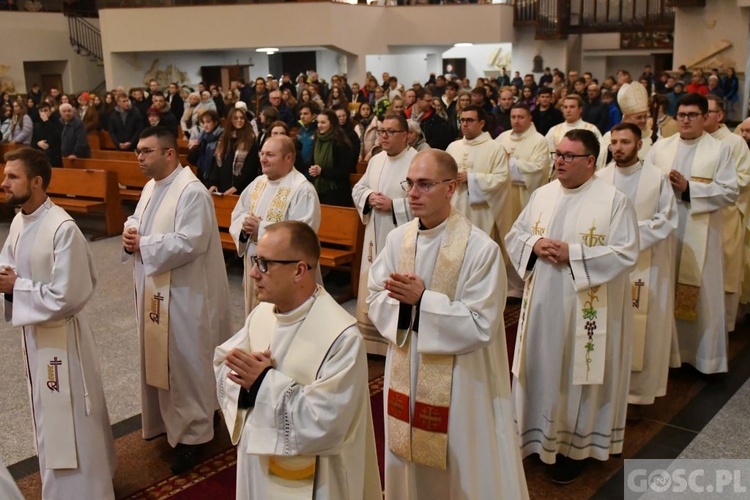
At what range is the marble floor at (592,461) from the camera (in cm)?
446

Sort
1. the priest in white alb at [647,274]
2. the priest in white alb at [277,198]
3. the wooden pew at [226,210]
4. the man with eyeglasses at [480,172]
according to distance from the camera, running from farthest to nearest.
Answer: the wooden pew at [226,210] < the man with eyeglasses at [480,172] < the priest in white alb at [277,198] < the priest in white alb at [647,274]

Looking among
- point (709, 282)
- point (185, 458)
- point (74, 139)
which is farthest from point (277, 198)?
point (74, 139)

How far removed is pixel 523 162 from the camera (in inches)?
309

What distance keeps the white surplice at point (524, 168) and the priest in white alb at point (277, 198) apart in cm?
294

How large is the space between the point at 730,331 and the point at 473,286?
427 cm

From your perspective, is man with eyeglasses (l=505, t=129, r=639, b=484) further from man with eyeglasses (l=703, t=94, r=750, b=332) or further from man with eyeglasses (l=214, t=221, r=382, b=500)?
A: man with eyeglasses (l=703, t=94, r=750, b=332)

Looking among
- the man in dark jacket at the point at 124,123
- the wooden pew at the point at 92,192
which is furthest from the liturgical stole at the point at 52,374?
the man in dark jacket at the point at 124,123

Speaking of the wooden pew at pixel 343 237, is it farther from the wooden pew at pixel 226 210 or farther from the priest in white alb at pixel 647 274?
the priest in white alb at pixel 647 274

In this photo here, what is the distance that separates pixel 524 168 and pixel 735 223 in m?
2.12

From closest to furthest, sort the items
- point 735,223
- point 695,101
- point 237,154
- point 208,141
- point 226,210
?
point 695,101
point 735,223
point 237,154
point 226,210
point 208,141

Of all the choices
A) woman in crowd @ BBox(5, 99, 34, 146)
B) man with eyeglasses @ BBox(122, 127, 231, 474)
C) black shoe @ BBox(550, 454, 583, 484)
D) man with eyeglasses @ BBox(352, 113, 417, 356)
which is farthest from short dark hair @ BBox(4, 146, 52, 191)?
woman in crowd @ BBox(5, 99, 34, 146)

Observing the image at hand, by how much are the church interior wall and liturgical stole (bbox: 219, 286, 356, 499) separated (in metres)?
21.4

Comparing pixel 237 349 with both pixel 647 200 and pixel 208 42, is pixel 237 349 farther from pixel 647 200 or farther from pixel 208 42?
pixel 208 42

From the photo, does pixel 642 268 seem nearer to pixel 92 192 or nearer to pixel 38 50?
pixel 92 192
